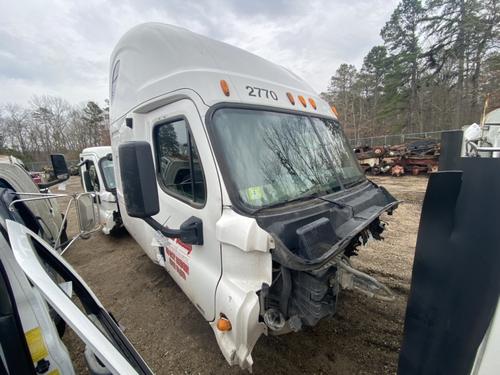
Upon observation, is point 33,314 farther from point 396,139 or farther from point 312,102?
point 396,139

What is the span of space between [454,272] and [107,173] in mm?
6164

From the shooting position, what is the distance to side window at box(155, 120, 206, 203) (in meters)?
1.92

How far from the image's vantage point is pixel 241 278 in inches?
63.5

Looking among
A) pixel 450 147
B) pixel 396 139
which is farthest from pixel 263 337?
pixel 396 139

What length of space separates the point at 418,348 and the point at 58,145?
53215mm

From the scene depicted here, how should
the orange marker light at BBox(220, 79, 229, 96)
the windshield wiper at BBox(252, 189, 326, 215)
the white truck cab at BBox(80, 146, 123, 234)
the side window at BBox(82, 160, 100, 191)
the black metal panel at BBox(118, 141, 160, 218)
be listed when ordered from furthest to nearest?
the side window at BBox(82, 160, 100, 191) < the white truck cab at BBox(80, 146, 123, 234) < the orange marker light at BBox(220, 79, 229, 96) < the windshield wiper at BBox(252, 189, 326, 215) < the black metal panel at BBox(118, 141, 160, 218)

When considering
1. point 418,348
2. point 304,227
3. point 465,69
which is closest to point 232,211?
point 304,227

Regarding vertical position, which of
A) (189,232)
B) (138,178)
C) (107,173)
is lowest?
(189,232)

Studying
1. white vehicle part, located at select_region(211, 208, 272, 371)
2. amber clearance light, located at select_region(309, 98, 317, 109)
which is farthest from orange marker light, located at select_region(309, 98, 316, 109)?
white vehicle part, located at select_region(211, 208, 272, 371)

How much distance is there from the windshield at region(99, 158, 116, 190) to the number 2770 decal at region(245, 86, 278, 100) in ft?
15.0

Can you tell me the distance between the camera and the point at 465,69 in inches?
923

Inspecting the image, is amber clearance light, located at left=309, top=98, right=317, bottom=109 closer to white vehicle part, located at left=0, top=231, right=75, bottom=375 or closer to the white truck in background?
the white truck in background

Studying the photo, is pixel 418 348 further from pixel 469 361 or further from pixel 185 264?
pixel 185 264

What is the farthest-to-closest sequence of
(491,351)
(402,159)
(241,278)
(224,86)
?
(402,159) → (224,86) → (241,278) → (491,351)
